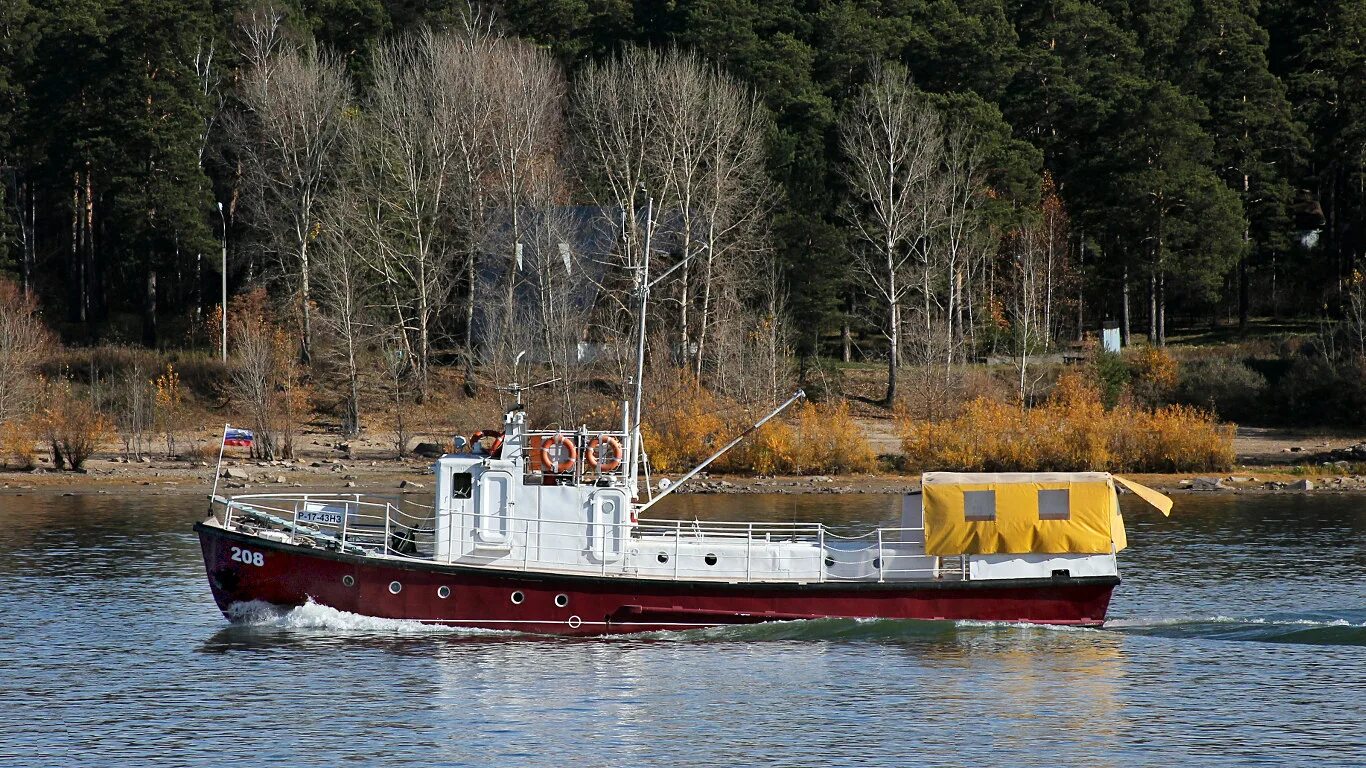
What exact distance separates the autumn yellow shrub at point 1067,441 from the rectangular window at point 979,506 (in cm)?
3014

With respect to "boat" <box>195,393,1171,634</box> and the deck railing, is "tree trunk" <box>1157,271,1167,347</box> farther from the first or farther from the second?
→ the deck railing

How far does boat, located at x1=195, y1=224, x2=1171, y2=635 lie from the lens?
31.6 metres

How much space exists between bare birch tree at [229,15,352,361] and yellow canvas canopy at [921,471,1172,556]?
48.2 m

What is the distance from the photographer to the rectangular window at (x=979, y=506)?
31.9 m

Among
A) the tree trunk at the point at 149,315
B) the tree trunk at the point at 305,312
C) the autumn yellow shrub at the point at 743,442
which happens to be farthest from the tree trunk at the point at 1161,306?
the tree trunk at the point at 149,315

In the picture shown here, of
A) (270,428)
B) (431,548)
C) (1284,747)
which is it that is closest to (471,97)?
(270,428)

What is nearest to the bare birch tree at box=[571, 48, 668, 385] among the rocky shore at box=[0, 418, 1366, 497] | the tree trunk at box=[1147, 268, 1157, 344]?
the rocky shore at box=[0, 418, 1366, 497]

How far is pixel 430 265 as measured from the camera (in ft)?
250

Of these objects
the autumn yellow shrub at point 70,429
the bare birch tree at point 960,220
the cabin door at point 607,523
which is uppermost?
the bare birch tree at point 960,220

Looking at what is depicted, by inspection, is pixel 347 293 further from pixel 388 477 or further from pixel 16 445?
pixel 16 445

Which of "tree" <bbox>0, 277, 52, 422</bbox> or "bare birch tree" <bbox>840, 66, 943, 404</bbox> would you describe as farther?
"bare birch tree" <bbox>840, 66, 943, 404</bbox>

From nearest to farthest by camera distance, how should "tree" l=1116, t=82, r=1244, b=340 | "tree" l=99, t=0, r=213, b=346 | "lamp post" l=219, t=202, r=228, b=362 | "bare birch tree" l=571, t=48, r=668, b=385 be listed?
"bare birch tree" l=571, t=48, r=668, b=385, "lamp post" l=219, t=202, r=228, b=362, "tree" l=1116, t=82, r=1244, b=340, "tree" l=99, t=0, r=213, b=346

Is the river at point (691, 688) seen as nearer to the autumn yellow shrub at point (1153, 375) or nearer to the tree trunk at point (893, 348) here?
the autumn yellow shrub at point (1153, 375)

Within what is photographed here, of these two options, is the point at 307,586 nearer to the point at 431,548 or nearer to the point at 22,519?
the point at 431,548
